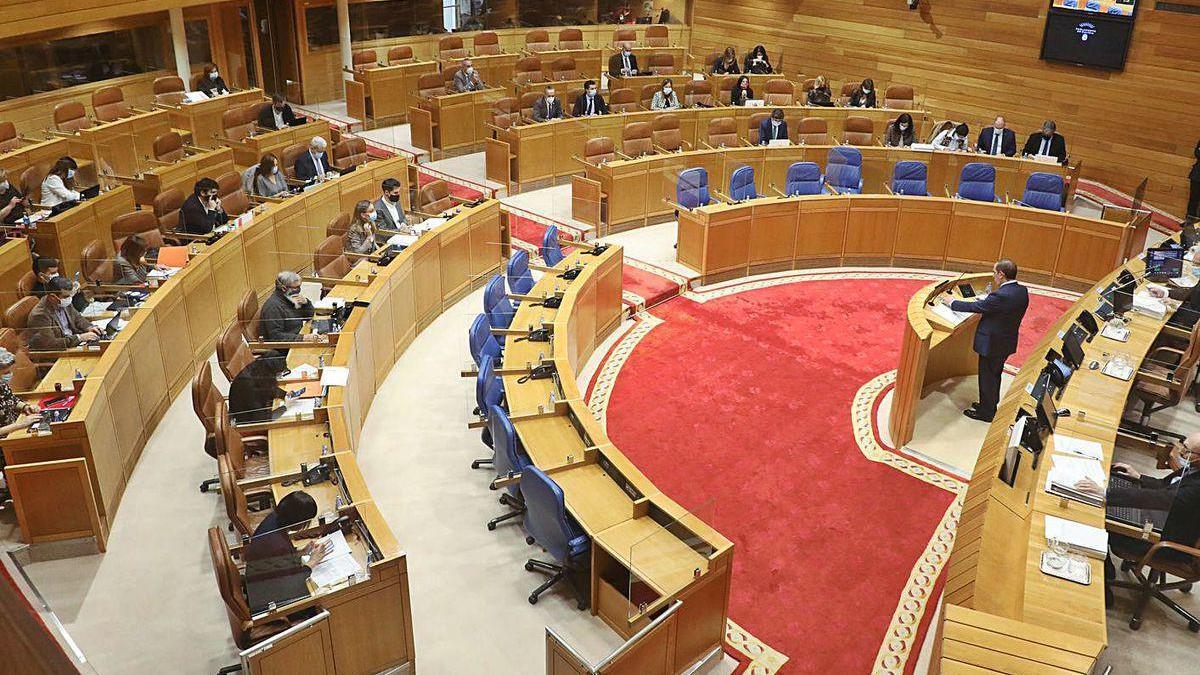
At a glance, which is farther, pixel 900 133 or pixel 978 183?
pixel 900 133

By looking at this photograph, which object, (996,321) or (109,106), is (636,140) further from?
(109,106)

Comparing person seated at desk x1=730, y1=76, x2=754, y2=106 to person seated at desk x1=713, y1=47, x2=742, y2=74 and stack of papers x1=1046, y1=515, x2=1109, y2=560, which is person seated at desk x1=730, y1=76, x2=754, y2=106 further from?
stack of papers x1=1046, y1=515, x2=1109, y2=560

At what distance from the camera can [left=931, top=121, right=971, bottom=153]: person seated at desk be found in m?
13.6

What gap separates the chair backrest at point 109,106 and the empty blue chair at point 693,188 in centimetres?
789

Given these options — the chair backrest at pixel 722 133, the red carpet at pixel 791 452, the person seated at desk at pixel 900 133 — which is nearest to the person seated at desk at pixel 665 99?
the chair backrest at pixel 722 133

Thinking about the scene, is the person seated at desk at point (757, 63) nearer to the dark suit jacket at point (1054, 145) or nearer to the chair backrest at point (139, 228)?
the dark suit jacket at point (1054, 145)

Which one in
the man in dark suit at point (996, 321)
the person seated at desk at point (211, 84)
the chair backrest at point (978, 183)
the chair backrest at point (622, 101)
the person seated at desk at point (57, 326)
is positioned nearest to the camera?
the person seated at desk at point (57, 326)

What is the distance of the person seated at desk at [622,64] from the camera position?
17.5m

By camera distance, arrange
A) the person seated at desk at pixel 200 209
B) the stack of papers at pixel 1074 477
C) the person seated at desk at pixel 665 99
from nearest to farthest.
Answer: the stack of papers at pixel 1074 477, the person seated at desk at pixel 200 209, the person seated at desk at pixel 665 99

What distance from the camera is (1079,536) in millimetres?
5695

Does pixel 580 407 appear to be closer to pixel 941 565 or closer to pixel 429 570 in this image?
pixel 429 570

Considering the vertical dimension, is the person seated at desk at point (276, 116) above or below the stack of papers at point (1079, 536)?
above

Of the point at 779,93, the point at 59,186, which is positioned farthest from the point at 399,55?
the point at 59,186

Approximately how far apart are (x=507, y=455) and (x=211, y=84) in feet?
34.7
